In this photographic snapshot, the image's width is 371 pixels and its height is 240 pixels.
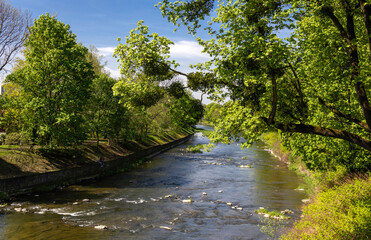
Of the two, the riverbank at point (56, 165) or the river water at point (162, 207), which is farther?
the riverbank at point (56, 165)

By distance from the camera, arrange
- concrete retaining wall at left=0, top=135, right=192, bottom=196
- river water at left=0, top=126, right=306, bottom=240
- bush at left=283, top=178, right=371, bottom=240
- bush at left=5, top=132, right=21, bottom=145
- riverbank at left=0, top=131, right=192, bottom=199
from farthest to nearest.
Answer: bush at left=5, top=132, right=21, bottom=145 → riverbank at left=0, top=131, right=192, bottom=199 → concrete retaining wall at left=0, top=135, right=192, bottom=196 → river water at left=0, top=126, right=306, bottom=240 → bush at left=283, top=178, right=371, bottom=240

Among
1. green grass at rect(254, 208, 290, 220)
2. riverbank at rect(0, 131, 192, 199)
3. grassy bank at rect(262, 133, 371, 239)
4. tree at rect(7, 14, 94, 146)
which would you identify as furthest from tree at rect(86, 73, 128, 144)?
grassy bank at rect(262, 133, 371, 239)

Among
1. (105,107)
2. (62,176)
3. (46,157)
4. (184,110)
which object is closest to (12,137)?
(46,157)

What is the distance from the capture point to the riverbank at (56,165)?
25094 mm

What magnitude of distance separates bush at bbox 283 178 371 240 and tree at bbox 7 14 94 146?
22872mm

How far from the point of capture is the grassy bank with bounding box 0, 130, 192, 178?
26025mm

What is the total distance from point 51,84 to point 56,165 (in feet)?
27.0

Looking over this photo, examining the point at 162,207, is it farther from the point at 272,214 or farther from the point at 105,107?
the point at 105,107

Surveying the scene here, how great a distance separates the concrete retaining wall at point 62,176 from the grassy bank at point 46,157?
51cm

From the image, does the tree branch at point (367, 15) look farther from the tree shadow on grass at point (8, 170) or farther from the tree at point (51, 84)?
the tree shadow on grass at point (8, 170)

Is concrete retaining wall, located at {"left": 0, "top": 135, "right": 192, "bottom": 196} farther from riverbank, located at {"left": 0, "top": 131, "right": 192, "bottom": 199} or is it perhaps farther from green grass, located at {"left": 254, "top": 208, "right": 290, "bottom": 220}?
green grass, located at {"left": 254, "top": 208, "right": 290, "bottom": 220}

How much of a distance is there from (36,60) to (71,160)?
10986 millimetres

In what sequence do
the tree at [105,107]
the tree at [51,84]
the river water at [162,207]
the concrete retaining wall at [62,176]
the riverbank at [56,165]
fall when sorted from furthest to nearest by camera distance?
the tree at [105,107] < the tree at [51,84] < the riverbank at [56,165] < the concrete retaining wall at [62,176] < the river water at [162,207]

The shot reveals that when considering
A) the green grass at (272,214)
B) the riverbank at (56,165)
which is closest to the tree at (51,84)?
the riverbank at (56,165)
